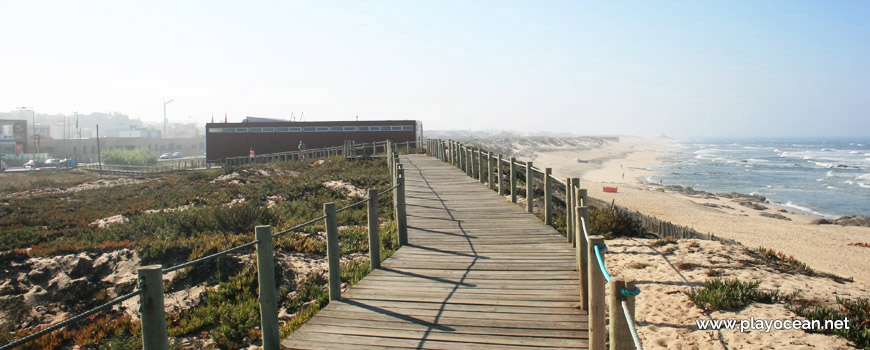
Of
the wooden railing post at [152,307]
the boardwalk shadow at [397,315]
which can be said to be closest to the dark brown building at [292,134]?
the boardwalk shadow at [397,315]

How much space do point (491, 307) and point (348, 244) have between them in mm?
5894

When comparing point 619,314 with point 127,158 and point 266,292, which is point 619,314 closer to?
point 266,292

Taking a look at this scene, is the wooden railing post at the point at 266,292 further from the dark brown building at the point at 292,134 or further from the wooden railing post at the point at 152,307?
the dark brown building at the point at 292,134

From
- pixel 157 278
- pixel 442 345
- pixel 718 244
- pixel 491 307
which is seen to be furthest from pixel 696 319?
pixel 157 278

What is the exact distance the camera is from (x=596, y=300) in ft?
12.7

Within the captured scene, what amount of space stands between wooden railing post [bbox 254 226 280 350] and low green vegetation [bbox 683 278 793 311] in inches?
189

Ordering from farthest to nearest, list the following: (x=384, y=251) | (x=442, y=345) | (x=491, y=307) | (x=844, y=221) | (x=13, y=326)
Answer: (x=844, y=221)
(x=384, y=251)
(x=13, y=326)
(x=491, y=307)
(x=442, y=345)

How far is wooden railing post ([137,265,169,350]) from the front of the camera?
349cm

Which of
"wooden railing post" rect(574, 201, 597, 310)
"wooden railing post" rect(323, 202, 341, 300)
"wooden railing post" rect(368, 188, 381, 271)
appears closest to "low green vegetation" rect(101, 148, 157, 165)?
"wooden railing post" rect(368, 188, 381, 271)

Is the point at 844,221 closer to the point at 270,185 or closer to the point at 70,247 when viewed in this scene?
the point at 270,185

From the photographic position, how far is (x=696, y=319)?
602 centimetres

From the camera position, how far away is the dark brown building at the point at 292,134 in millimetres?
45281

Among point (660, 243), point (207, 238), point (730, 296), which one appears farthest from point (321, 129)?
point (730, 296)

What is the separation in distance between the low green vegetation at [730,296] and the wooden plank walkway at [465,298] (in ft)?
4.99
